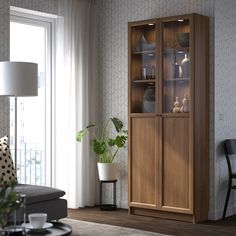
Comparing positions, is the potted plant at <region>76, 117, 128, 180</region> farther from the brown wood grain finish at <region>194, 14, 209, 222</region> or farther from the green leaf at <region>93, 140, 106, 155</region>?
the brown wood grain finish at <region>194, 14, 209, 222</region>

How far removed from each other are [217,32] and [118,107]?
1601 millimetres

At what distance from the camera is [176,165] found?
5973 mm

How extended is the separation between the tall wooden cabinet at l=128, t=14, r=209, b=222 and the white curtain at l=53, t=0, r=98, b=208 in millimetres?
754

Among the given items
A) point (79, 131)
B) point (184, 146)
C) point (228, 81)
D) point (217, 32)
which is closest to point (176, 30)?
point (217, 32)

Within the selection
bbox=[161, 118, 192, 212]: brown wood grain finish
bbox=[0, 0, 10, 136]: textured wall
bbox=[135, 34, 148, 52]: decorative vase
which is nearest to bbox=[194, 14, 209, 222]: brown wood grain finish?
bbox=[161, 118, 192, 212]: brown wood grain finish

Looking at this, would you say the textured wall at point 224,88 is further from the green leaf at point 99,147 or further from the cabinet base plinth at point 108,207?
the green leaf at point 99,147

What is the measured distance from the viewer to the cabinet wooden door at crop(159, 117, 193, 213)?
5895 mm

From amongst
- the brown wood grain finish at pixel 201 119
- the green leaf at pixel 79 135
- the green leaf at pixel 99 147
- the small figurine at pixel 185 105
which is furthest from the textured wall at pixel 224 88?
the green leaf at pixel 79 135

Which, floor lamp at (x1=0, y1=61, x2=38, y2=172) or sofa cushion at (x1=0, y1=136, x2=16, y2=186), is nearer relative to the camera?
sofa cushion at (x1=0, y1=136, x2=16, y2=186)

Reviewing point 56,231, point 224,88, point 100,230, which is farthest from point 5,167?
point 224,88

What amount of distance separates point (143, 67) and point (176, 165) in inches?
48.7

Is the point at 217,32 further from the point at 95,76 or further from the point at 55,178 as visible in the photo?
the point at 55,178

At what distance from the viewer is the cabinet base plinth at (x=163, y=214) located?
19.5ft

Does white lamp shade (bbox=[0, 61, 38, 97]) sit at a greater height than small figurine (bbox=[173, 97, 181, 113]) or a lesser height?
greater
